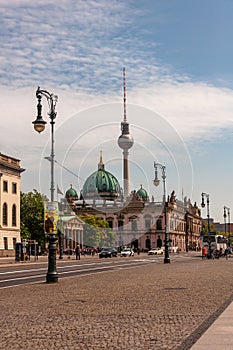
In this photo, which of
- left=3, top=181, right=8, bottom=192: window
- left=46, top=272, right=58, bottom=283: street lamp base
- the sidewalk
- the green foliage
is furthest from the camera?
the green foliage

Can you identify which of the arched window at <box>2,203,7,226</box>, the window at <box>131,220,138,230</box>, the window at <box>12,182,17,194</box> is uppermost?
the window at <box>12,182,17,194</box>

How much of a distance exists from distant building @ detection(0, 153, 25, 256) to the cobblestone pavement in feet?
231

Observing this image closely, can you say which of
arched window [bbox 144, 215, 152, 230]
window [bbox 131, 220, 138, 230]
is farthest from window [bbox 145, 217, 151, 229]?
window [bbox 131, 220, 138, 230]

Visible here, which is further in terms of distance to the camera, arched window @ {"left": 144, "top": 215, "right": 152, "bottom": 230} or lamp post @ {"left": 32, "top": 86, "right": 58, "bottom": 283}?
arched window @ {"left": 144, "top": 215, "right": 152, "bottom": 230}

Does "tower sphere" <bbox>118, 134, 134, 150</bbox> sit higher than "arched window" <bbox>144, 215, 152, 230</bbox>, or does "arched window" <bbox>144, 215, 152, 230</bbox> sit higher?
"tower sphere" <bbox>118, 134, 134, 150</bbox>

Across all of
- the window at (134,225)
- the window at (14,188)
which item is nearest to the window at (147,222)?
the window at (134,225)

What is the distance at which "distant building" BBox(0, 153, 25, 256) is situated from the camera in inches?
3649

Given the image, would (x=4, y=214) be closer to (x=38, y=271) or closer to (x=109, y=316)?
A: (x=38, y=271)

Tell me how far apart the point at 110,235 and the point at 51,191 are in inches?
5359

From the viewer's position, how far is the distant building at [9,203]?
9269cm

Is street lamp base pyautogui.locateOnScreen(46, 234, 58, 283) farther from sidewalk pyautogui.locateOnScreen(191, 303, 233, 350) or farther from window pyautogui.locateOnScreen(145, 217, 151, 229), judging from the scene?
window pyautogui.locateOnScreen(145, 217, 151, 229)

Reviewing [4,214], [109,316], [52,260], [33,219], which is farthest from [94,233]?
[109,316]

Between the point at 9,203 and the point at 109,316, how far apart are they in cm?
8262

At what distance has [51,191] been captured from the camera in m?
27.4
